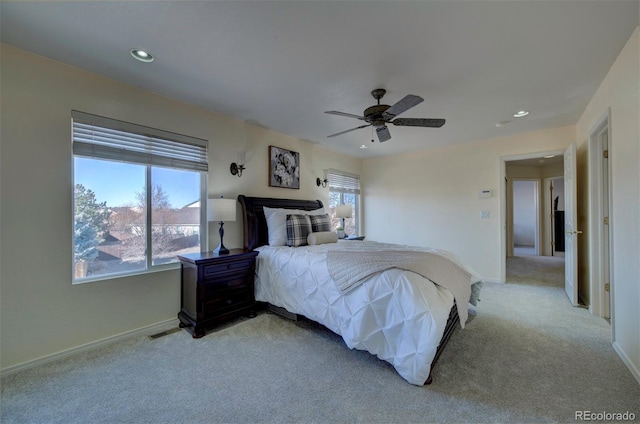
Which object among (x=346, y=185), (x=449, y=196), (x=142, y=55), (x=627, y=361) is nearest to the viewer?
(x=627, y=361)

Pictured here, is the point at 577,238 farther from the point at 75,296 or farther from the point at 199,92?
the point at 75,296

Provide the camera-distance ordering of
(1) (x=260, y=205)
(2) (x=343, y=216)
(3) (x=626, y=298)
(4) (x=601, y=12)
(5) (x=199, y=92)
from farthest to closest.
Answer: (2) (x=343, y=216), (1) (x=260, y=205), (5) (x=199, y=92), (3) (x=626, y=298), (4) (x=601, y=12)

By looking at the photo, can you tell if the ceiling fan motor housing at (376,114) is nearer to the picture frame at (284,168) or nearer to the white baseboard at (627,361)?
the picture frame at (284,168)

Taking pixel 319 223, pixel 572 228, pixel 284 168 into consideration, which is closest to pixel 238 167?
pixel 284 168

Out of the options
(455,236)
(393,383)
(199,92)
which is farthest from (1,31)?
(455,236)

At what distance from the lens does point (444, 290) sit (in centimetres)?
202

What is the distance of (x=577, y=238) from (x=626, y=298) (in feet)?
5.66

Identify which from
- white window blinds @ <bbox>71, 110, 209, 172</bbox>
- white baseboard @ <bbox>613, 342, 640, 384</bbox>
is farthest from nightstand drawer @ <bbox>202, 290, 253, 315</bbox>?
white baseboard @ <bbox>613, 342, 640, 384</bbox>

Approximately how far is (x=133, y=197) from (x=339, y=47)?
7.81 ft

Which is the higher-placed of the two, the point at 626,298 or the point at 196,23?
the point at 196,23

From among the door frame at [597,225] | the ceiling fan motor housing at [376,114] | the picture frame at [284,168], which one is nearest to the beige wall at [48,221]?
the picture frame at [284,168]

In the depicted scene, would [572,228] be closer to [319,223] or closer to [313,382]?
[319,223]

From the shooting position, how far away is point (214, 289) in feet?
8.77

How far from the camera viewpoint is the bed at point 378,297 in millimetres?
1787
